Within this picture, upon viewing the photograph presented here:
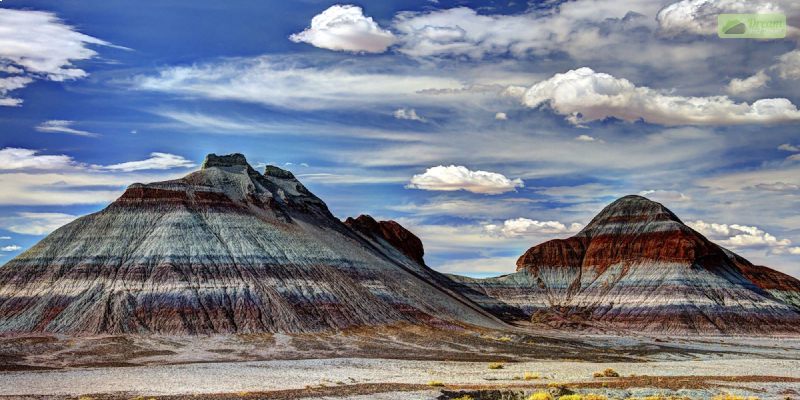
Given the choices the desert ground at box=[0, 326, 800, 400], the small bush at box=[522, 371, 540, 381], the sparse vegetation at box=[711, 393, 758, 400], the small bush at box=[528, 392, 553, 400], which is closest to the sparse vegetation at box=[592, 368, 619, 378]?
the desert ground at box=[0, 326, 800, 400]

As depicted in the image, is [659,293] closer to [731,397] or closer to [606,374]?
[606,374]

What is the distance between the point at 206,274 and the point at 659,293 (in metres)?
93.7

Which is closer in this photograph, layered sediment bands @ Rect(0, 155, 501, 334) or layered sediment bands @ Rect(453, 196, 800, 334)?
layered sediment bands @ Rect(0, 155, 501, 334)

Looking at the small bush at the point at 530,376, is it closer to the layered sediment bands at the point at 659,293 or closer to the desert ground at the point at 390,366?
the desert ground at the point at 390,366

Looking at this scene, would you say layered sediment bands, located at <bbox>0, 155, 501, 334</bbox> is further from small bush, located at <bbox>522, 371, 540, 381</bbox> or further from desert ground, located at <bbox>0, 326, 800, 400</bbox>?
small bush, located at <bbox>522, 371, 540, 381</bbox>

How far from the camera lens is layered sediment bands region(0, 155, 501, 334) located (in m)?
116

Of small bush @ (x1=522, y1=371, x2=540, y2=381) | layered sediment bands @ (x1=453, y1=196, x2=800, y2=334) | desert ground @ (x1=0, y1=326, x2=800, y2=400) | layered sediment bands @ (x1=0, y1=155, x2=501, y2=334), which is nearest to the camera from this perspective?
desert ground @ (x1=0, y1=326, x2=800, y2=400)

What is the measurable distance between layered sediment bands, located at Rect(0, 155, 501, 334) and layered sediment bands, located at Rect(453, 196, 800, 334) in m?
35.8

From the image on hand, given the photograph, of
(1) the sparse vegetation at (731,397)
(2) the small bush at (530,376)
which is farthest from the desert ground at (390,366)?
(1) the sparse vegetation at (731,397)

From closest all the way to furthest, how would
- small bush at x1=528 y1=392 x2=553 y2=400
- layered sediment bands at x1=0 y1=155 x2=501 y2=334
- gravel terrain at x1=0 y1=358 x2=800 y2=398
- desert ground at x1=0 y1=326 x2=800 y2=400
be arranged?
small bush at x1=528 y1=392 x2=553 y2=400 < desert ground at x1=0 y1=326 x2=800 y2=400 < gravel terrain at x1=0 y1=358 x2=800 y2=398 < layered sediment bands at x1=0 y1=155 x2=501 y2=334

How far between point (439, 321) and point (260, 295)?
94.4 feet

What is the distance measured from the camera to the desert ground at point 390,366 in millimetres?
54125

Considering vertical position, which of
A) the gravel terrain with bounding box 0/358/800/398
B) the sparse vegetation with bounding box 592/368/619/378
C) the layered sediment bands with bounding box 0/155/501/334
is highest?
the layered sediment bands with bounding box 0/155/501/334

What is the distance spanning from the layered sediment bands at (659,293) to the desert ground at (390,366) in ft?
96.7
